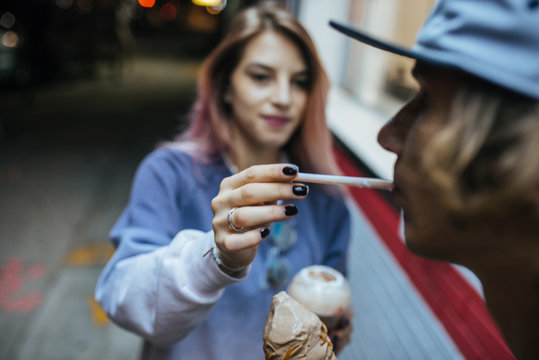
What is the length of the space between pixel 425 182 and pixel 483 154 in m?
0.08

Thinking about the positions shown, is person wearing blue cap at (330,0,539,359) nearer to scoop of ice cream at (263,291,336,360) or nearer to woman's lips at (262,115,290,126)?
scoop of ice cream at (263,291,336,360)

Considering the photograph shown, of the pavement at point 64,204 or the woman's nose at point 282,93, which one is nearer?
the woman's nose at point 282,93

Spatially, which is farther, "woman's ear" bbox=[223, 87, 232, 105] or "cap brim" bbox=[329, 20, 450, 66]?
"woman's ear" bbox=[223, 87, 232, 105]

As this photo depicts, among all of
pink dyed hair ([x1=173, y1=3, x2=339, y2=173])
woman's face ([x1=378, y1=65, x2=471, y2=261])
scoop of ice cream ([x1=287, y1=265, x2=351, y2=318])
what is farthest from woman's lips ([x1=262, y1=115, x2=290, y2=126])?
woman's face ([x1=378, y1=65, x2=471, y2=261])

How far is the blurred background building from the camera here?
1.25 metres

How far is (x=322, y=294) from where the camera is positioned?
802 mm

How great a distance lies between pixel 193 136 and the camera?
1.50m

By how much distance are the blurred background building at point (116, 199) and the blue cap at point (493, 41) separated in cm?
58

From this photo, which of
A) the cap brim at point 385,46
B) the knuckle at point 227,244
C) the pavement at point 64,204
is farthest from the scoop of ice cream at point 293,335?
the pavement at point 64,204

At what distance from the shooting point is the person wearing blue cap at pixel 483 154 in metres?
0.44

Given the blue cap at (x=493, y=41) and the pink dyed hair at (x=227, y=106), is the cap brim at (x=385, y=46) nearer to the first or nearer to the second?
the blue cap at (x=493, y=41)

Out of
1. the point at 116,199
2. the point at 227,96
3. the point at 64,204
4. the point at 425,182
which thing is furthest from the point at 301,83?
the point at 64,204

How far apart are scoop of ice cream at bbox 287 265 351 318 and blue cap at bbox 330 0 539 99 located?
0.49 metres

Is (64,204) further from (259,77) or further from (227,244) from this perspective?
(227,244)
